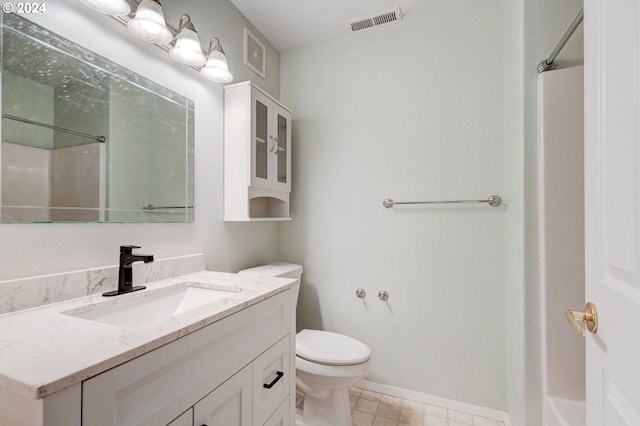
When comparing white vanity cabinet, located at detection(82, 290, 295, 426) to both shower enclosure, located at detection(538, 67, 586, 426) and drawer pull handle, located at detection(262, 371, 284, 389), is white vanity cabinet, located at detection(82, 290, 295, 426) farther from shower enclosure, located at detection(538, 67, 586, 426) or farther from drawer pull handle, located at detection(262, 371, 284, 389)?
shower enclosure, located at detection(538, 67, 586, 426)

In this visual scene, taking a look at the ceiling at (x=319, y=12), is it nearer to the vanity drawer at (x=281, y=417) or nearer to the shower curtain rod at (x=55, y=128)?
the shower curtain rod at (x=55, y=128)

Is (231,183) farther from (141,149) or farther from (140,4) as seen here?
(140,4)

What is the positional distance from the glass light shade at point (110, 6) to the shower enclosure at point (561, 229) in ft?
5.42

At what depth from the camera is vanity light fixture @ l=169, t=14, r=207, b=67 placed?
47.5 inches

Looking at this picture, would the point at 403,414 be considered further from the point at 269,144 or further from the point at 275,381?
the point at 269,144

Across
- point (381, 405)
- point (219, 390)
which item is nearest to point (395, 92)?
point (219, 390)

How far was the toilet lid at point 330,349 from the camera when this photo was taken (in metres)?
1.39

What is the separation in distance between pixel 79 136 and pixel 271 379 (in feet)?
3.51

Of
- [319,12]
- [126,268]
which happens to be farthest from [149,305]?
[319,12]

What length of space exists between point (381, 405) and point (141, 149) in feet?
6.23

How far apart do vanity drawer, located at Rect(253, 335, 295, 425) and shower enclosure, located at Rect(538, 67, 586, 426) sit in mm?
1083

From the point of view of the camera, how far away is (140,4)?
1029 millimetres

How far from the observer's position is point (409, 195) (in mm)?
1783
